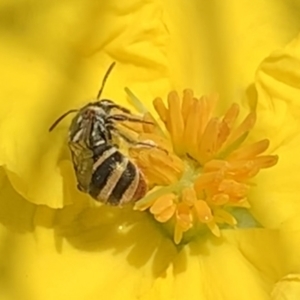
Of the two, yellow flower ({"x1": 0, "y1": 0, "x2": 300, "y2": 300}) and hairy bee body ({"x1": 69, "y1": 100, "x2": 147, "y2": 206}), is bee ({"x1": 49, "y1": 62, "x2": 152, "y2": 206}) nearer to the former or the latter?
hairy bee body ({"x1": 69, "y1": 100, "x2": 147, "y2": 206})

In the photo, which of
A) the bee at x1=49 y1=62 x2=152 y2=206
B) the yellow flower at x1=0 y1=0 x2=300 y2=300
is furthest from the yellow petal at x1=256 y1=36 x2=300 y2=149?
the bee at x1=49 y1=62 x2=152 y2=206

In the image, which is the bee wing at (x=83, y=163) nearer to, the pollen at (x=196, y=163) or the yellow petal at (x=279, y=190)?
the pollen at (x=196, y=163)

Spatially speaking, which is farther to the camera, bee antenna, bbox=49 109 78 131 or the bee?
bee antenna, bbox=49 109 78 131

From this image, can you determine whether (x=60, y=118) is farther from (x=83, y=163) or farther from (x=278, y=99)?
(x=278, y=99)

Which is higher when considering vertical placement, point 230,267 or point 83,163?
point 83,163

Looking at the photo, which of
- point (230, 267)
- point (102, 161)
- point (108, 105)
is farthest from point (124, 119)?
point (230, 267)

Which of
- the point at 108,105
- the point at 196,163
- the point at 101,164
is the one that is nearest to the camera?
the point at 101,164

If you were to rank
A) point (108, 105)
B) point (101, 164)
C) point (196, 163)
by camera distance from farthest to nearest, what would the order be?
1. point (196, 163)
2. point (108, 105)
3. point (101, 164)
